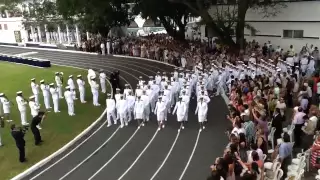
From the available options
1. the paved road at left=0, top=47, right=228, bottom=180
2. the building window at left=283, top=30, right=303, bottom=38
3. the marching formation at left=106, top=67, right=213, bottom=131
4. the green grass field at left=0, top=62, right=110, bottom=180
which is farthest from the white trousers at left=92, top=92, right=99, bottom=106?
the building window at left=283, top=30, right=303, bottom=38

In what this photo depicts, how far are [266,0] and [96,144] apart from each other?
59.8ft

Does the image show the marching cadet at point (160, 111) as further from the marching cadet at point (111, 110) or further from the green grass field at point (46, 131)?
the green grass field at point (46, 131)

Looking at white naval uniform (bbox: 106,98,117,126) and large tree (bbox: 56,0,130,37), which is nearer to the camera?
white naval uniform (bbox: 106,98,117,126)

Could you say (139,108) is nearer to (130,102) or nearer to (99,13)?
(130,102)

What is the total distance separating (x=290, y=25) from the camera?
2933 centimetres

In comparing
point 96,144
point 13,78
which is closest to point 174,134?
point 96,144

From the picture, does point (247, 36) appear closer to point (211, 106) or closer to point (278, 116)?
point (211, 106)

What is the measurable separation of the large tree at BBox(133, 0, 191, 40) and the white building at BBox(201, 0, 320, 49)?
658 centimetres

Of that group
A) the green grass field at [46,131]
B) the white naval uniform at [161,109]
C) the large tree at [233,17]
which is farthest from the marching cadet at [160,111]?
the large tree at [233,17]

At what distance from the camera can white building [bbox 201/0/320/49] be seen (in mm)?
27370

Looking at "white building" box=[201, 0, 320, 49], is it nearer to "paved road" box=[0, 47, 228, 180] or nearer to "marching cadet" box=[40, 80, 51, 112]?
"paved road" box=[0, 47, 228, 180]

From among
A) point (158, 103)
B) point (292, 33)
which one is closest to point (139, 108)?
point (158, 103)

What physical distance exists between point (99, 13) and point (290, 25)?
52.6 feet

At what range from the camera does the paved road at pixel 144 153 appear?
12.4 metres
